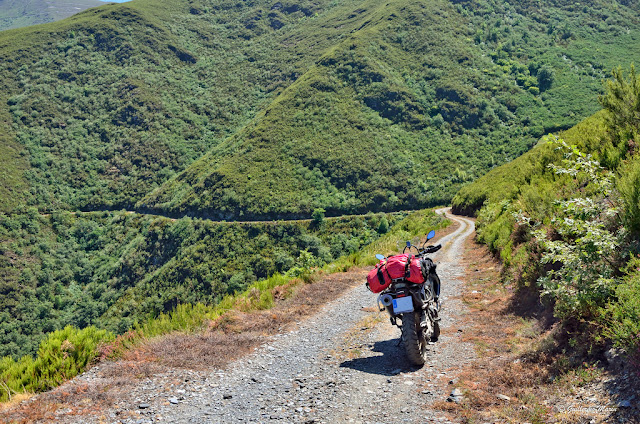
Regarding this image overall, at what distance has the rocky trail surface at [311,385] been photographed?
4637 millimetres

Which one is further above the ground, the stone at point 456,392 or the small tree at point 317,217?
the stone at point 456,392

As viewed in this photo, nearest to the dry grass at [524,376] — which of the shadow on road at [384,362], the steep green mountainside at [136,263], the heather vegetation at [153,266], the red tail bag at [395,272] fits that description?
the shadow on road at [384,362]

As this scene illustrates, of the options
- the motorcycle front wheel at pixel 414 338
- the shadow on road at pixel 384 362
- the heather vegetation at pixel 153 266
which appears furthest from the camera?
the heather vegetation at pixel 153 266

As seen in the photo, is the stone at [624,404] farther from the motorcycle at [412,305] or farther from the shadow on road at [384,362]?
the shadow on road at [384,362]

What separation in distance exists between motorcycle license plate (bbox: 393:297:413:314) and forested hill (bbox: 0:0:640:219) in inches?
3400

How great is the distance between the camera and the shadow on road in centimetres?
578

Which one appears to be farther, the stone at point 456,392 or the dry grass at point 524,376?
the stone at point 456,392

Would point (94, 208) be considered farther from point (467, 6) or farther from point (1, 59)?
point (467, 6)

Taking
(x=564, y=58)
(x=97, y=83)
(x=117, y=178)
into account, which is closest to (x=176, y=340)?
(x=117, y=178)

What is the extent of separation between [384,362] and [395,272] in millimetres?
1418

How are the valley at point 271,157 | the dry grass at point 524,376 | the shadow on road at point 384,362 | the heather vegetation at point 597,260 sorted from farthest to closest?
1. the valley at point 271,157
2. the shadow on road at point 384,362
3. the heather vegetation at point 597,260
4. the dry grass at point 524,376

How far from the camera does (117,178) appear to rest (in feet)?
434

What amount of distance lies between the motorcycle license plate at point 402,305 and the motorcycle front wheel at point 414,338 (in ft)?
0.48

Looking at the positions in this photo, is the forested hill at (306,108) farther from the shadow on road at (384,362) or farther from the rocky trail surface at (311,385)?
the shadow on road at (384,362)
